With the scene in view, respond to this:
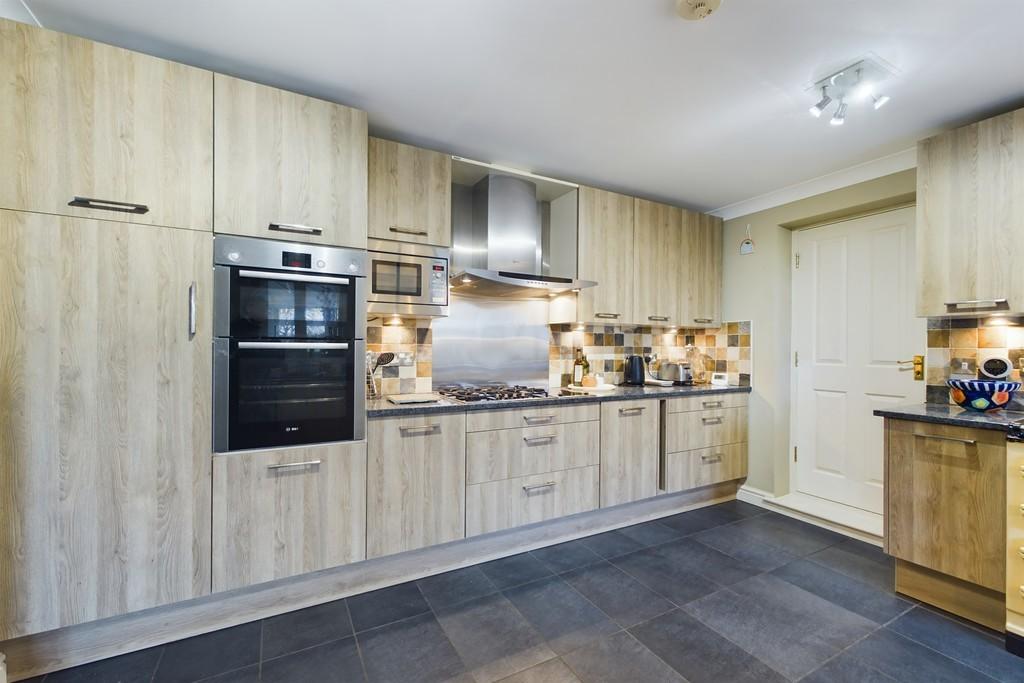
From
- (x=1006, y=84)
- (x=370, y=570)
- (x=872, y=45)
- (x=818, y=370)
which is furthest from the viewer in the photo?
(x=818, y=370)

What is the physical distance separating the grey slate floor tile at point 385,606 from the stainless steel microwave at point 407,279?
56.7 inches

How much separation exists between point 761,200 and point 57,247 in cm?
414

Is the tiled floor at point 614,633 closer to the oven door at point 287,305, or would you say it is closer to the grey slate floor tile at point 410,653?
the grey slate floor tile at point 410,653

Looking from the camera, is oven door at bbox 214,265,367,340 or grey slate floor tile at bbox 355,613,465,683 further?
oven door at bbox 214,265,367,340

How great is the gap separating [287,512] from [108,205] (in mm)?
1385

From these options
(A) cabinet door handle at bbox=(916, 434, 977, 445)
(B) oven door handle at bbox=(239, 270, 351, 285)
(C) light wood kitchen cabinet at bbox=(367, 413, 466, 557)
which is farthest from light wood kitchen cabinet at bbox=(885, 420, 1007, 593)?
(B) oven door handle at bbox=(239, 270, 351, 285)

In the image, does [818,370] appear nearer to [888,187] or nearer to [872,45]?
[888,187]

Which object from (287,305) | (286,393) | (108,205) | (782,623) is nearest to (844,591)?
(782,623)

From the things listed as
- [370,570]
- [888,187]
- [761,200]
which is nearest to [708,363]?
[761,200]

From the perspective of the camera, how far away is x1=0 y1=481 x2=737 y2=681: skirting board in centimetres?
161

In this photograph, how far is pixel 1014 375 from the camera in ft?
7.40

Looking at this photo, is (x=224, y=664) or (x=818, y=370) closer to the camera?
(x=224, y=664)

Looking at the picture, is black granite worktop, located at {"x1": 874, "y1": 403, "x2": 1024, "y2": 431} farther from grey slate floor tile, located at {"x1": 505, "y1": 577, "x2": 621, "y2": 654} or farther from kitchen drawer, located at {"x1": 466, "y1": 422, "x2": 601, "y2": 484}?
grey slate floor tile, located at {"x1": 505, "y1": 577, "x2": 621, "y2": 654}

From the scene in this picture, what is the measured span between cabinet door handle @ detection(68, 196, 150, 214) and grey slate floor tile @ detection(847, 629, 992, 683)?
128 inches
